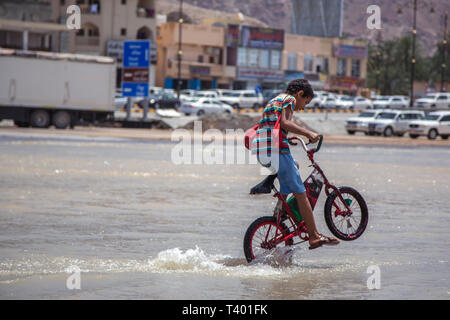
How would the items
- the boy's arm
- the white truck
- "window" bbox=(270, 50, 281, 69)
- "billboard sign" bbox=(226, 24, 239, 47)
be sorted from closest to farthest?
1. the boy's arm
2. the white truck
3. "billboard sign" bbox=(226, 24, 239, 47)
4. "window" bbox=(270, 50, 281, 69)

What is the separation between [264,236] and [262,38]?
291 ft

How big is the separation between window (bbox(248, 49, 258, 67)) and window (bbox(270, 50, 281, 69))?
104 inches

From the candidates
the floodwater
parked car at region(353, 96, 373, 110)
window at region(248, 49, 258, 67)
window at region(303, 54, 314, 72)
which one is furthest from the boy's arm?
window at region(303, 54, 314, 72)

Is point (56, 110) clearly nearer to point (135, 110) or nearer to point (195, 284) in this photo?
point (135, 110)

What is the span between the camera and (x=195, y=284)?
713 cm

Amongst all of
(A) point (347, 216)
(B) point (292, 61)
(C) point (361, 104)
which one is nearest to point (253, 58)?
(B) point (292, 61)

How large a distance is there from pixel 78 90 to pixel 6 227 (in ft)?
111

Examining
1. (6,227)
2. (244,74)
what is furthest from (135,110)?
(6,227)

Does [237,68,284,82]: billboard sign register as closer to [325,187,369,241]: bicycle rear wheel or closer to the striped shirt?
[325,187,369,241]: bicycle rear wheel

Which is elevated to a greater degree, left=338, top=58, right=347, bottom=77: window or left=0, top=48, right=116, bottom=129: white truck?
left=338, top=58, right=347, bottom=77: window

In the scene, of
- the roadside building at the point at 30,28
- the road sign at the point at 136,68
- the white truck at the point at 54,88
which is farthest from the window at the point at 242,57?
the white truck at the point at 54,88

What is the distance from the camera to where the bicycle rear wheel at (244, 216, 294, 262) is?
7852 millimetres

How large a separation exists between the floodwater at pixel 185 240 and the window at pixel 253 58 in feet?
244
